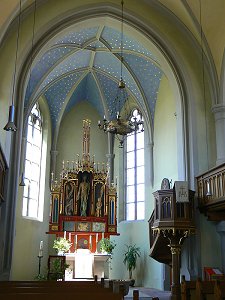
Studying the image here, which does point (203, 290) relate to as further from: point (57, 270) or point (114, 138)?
point (114, 138)

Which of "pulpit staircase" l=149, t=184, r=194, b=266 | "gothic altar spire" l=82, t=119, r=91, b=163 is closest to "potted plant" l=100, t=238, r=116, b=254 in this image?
"gothic altar spire" l=82, t=119, r=91, b=163

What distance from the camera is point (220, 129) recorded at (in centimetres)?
1311

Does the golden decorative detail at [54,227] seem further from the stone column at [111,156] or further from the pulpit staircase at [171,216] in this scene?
the pulpit staircase at [171,216]

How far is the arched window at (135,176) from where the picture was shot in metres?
18.5

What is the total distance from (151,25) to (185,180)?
218 inches

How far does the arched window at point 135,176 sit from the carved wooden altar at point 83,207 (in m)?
1.26

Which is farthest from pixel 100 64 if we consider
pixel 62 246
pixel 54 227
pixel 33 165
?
pixel 62 246

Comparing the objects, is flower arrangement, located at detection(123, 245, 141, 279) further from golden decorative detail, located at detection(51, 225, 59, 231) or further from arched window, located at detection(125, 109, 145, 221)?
golden decorative detail, located at detection(51, 225, 59, 231)

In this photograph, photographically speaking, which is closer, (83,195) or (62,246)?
(62,246)

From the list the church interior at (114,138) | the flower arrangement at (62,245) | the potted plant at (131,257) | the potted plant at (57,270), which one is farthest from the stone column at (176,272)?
the flower arrangement at (62,245)

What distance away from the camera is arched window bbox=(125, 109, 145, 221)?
60.6ft

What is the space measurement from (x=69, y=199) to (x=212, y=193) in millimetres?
7752

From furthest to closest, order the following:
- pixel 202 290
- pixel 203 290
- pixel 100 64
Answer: pixel 100 64 → pixel 203 290 → pixel 202 290

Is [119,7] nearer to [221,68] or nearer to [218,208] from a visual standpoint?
[221,68]
